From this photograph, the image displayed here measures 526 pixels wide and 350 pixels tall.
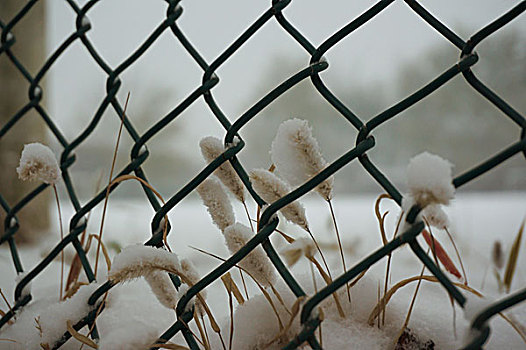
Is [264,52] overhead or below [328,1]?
overhead

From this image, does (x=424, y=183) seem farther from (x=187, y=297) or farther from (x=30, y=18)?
(x=30, y=18)

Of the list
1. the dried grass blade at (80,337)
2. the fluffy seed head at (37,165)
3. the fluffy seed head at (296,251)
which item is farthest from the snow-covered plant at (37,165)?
the fluffy seed head at (296,251)

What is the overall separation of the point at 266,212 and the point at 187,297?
0.08 meters

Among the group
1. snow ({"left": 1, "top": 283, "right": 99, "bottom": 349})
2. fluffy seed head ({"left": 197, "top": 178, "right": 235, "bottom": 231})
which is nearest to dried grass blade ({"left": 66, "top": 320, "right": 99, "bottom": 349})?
snow ({"left": 1, "top": 283, "right": 99, "bottom": 349})

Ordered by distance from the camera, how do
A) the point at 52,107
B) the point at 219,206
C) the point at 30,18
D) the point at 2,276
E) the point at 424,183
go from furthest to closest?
1. the point at 52,107
2. the point at 30,18
3. the point at 2,276
4. the point at 219,206
5. the point at 424,183

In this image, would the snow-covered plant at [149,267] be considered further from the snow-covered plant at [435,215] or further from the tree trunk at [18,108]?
the tree trunk at [18,108]

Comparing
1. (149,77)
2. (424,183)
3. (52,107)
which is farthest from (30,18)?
(424,183)

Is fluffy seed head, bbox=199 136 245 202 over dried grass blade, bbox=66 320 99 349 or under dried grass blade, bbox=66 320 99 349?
over

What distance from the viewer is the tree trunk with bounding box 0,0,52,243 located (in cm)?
118

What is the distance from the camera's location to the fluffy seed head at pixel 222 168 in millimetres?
329

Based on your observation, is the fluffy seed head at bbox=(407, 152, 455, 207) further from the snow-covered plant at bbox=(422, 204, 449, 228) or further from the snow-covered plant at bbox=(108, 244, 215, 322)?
the snow-covered plant at bbox=(108, 244, 215, 322)

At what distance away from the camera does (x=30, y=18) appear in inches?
48.0

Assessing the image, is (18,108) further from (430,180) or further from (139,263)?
→ (430,180)

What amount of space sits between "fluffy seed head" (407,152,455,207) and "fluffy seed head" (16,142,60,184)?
10.3 inches
